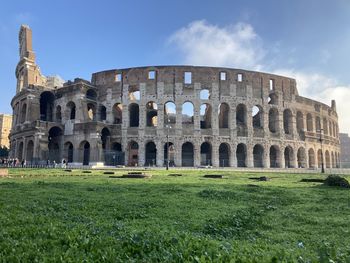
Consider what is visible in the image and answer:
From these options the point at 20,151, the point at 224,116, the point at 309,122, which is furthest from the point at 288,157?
the point at 20,151

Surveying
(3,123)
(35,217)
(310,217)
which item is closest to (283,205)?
(310,217)

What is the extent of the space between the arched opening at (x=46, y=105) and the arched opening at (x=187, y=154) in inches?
911

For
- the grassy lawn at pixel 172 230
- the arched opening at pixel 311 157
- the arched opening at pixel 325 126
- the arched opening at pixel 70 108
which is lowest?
the grassy lawn at pixel 172 230

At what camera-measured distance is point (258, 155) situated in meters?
47.3

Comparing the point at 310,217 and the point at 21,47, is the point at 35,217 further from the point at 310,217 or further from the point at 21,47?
the point at 21,47

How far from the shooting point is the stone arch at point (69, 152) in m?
44.3

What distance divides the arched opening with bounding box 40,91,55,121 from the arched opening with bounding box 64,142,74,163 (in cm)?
871

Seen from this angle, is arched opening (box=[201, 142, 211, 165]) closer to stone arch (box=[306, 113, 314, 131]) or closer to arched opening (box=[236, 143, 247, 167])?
arched opening (box=[236, 143, 247, 167])

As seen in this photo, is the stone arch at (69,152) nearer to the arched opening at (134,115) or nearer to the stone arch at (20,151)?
the stone arch at (20,151)

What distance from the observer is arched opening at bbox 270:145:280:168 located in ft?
155

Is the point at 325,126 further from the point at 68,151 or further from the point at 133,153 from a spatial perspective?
the point at 68,151

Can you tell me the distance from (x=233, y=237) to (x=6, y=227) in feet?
12.1

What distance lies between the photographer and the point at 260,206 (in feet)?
26.3

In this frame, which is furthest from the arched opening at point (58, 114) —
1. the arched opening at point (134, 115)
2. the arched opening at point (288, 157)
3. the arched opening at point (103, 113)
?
the arched opening at point (288, 157)
